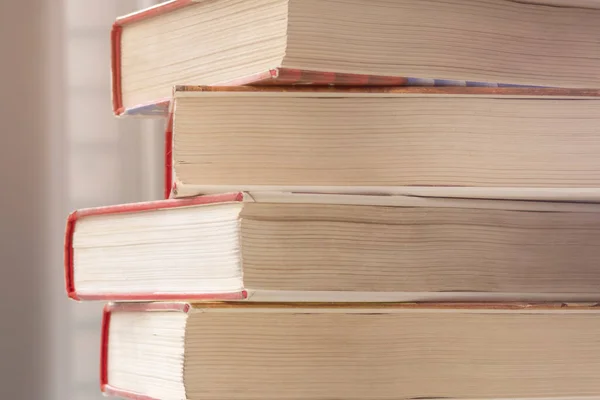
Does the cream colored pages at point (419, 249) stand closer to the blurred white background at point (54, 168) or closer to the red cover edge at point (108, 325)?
the red cover edge at point (108, 325)

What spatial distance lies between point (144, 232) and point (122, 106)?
0.44 ft

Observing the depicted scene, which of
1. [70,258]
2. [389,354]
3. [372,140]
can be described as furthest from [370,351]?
[70,258]

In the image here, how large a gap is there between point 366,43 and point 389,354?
0.22m

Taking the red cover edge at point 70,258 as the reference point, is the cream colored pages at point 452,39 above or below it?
above

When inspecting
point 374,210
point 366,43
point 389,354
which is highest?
point 366,43

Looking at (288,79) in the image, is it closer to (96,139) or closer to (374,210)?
(374,210)

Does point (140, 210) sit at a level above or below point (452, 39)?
below

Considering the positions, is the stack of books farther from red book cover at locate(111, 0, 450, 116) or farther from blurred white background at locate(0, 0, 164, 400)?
blurred white background at locate(0, 0, 164, 400)

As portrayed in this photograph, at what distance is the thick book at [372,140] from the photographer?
Answer: 0.52m

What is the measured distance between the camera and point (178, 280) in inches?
20.9

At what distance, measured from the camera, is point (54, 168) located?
793 millimetres

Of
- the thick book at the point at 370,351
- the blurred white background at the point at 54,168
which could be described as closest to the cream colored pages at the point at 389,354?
the thick book at the point at 370,351

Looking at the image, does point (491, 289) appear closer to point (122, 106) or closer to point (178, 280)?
point (178, 280)

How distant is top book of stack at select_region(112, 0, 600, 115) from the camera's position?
510 mm
